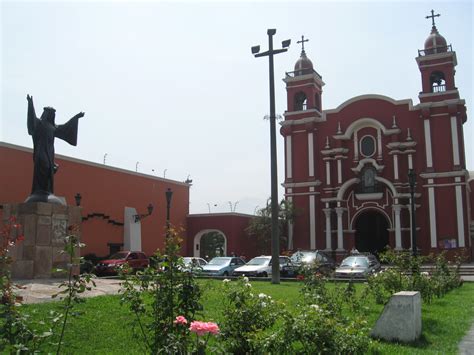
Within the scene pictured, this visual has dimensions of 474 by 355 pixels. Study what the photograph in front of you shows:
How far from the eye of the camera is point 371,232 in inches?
1492

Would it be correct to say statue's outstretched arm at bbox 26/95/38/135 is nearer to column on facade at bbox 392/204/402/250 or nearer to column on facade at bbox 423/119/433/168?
column on facade at bbox 392/204/402/250

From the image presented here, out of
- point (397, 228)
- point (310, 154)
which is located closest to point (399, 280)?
point (397, 228)

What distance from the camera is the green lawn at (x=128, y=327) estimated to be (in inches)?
240

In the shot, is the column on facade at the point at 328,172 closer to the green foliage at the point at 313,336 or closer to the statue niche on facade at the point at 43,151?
the statue niche on facade at the point at 43,151

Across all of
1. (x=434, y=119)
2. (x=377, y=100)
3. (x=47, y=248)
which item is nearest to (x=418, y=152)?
(x=434, y=119)

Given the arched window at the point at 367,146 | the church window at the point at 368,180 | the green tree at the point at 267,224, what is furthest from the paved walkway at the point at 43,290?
A: the arched window at the point at 367,146

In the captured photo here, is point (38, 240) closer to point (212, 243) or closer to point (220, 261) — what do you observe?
point (220, 261)

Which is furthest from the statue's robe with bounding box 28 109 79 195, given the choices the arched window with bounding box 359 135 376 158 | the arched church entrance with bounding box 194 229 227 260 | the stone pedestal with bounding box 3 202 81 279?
the arched church entrance with bounding box 194 229 227 260

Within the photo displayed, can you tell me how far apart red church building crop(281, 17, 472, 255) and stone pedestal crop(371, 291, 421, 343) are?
27.9 metres

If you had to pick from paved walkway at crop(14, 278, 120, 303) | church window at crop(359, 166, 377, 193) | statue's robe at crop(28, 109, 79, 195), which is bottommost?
paved walkway at crop(14, 278, 120, 303)

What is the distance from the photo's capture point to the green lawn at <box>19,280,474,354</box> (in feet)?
20.0

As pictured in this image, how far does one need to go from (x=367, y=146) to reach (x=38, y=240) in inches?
1165

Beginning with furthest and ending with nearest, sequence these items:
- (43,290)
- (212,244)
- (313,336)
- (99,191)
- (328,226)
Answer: (212,244)
(328,226)
(99,191)
(43,290)
(313,336)

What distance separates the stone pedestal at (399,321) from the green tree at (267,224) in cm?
2911
